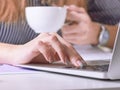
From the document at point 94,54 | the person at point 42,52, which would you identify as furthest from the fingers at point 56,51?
the document at point 94,54

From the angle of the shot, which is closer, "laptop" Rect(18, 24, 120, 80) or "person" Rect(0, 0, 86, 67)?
"laptop" Rect(18, 24, 120, 80)

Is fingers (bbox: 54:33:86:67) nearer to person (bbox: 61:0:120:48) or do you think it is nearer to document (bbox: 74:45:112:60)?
document (bbox: 74:45:112:60)

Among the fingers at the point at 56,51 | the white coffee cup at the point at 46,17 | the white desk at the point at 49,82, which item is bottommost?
→ the white desk at the point at 49,82

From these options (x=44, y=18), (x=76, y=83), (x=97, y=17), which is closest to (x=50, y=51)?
(x=76, y=83)

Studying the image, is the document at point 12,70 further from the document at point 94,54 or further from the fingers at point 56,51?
the document at point 94,54

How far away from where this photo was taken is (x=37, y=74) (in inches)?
23.0

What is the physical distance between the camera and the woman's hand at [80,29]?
3.98ft

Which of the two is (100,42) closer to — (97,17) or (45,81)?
(97,17)

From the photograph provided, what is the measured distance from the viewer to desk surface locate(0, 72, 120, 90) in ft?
1.48

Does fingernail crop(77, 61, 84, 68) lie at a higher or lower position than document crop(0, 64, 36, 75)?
higher

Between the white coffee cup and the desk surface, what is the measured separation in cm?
36

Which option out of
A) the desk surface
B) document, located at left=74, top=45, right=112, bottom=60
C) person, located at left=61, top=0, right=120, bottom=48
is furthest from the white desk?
person, located at left=61, top=0, right=120, bottom=48

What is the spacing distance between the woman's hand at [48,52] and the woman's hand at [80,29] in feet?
1.71

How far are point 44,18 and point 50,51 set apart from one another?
0.30m
